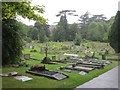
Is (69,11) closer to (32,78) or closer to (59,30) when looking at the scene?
(59,30)

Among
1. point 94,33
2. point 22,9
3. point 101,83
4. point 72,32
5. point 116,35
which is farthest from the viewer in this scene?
point 72,32

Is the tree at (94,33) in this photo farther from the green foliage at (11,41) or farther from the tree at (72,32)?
the green foliage at (11,41)

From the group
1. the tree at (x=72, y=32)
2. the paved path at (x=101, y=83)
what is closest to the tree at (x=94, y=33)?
the tree at (x=72, y=32)

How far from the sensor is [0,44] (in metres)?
12.9

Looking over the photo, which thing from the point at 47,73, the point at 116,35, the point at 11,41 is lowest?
the point at 47,73

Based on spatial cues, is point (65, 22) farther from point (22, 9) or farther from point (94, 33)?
point (22, 9)

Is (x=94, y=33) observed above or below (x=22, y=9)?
below

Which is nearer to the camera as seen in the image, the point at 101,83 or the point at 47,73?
the point at 101,83

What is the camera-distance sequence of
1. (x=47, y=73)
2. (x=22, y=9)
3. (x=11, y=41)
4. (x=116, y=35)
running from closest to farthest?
(x=22, y=9), (x=47, y=73), (x=11, y=41), (x=116, y=35)

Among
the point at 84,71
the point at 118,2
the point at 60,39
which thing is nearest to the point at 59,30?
the point at 60,39

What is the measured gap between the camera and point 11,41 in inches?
543

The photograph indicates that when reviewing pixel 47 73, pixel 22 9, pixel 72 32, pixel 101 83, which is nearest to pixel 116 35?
pixel 47 73

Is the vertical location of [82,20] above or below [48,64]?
above

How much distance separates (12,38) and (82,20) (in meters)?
53.0
